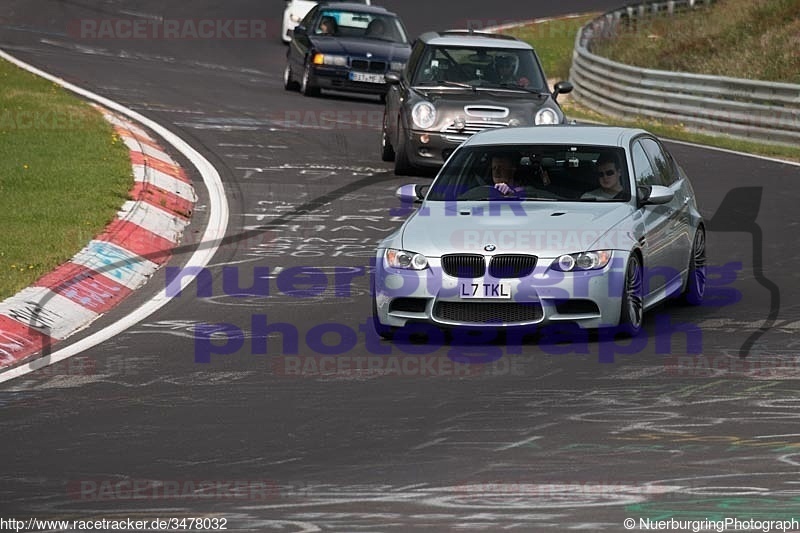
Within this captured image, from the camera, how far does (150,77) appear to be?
29.8 metres

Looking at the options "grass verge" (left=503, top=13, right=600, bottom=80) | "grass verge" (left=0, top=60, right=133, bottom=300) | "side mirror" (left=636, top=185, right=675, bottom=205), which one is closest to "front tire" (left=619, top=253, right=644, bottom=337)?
"side mirror" (left=636, top=185, right=675, bottom=205)

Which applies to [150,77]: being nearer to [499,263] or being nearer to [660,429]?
[499,263]

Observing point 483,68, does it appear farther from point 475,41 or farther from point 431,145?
point 431,145

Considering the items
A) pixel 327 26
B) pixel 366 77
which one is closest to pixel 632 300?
pixel 366 77

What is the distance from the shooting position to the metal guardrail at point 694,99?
81.5ft

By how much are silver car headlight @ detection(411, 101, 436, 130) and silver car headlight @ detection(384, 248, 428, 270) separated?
841 cm

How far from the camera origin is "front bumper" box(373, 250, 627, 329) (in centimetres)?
1077

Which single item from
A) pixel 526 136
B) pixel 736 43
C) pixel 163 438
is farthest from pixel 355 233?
pixel 736 43

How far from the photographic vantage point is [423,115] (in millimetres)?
19500

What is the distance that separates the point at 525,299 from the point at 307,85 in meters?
18.2

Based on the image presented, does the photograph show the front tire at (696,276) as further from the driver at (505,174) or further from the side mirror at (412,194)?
the side mirror at (412,194)

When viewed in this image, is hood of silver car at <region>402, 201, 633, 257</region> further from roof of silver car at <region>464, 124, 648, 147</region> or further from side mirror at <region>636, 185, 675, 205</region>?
roof of silver car at <region>464, 124, 648, 147</region>

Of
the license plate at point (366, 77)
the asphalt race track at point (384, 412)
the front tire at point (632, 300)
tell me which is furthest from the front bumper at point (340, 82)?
the front tire at point (632, 300)

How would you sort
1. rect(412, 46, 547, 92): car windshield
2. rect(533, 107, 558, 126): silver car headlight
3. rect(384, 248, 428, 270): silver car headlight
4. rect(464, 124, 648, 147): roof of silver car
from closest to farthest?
rect(384, 248, 428, 270): silver car headlight
rect(464, 124, 648, 147): roof of silver car
rect(533, 107, 558, 126): silver car headlight
rect(412, 46, 547, 92): car windshield
